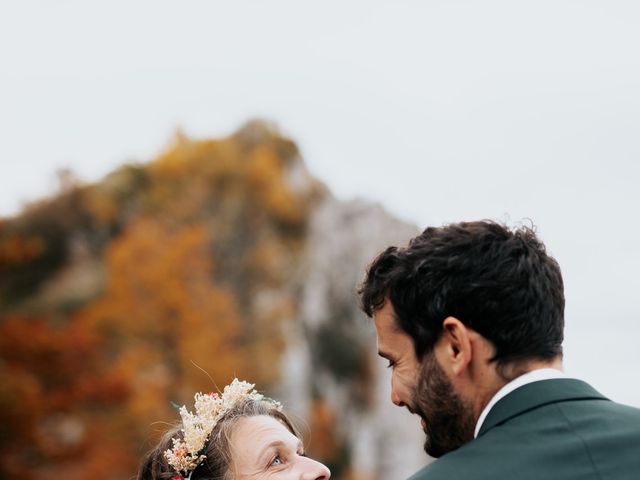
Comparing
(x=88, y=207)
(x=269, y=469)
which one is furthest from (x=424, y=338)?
(x=88, y=207)

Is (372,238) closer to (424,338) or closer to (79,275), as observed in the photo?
(79,275)

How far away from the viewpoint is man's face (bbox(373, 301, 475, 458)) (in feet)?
12.2

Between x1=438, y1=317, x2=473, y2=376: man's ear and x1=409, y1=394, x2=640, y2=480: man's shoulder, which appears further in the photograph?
x1=438, y1=317, x2=473, y2=376: man's ear

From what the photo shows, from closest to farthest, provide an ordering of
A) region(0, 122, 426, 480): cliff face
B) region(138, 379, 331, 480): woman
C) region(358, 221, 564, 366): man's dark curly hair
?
region(358, 221, 564, 366): man's dark curly hair < region(138, 379, 331, 480): woman < region(0, 122, 426, 480): cliff face

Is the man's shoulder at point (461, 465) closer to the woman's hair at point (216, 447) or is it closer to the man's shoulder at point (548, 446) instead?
the man's shoulder at point (548, 446)

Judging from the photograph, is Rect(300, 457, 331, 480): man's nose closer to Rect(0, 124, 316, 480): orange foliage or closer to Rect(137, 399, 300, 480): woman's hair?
Rect(137, 399, 300, 480): woman's hair

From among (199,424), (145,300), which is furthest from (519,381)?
(145,300)

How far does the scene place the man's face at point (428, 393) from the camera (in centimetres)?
373

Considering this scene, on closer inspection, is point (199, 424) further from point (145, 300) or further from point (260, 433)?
point (145, 300)

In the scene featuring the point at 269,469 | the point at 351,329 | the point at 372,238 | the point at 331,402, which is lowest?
the point at 269,469

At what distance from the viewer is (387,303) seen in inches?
154

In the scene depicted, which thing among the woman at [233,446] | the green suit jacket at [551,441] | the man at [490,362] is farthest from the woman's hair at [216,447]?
the green suit jacket at [551,441]

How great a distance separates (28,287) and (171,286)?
5332 millimetres

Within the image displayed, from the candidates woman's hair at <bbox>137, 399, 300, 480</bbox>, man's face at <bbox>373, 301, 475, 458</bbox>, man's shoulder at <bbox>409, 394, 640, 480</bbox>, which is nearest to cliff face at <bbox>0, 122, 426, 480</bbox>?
woman's hair at <bbox>137, 399, 300, 480</bbox>
